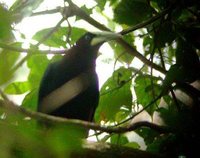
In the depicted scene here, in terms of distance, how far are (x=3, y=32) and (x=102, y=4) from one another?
44.7 inches

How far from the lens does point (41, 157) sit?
862 millimetres

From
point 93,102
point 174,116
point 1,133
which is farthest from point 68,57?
point 1,133

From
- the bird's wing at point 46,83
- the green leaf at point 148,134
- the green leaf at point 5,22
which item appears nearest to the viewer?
the green leaf at point 5,22

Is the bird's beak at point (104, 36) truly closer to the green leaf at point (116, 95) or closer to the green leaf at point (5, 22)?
the green leaf at point (116, 95)

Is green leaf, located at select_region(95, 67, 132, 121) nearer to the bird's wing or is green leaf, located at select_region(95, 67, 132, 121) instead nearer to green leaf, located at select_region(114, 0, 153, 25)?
green leaf, located at select_region(114, 0, 153, 25)

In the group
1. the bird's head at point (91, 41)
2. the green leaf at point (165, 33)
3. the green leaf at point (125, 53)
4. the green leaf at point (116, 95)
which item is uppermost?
the bird's head at point (91, 41)

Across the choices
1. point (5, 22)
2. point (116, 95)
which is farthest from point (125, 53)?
point (5, 22)

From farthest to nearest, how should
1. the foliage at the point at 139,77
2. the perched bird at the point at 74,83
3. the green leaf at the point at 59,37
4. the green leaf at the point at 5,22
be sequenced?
the perched bird at the point at 74,83 < the green leaf at the point at 59,37 < the foliage at the point at 139,77 < the green leaf at the point at 5,22

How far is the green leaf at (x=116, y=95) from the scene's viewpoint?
1814 mm

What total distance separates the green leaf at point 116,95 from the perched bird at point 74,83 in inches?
9.7

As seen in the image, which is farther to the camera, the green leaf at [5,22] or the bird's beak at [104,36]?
the bird's beak at [104,36]

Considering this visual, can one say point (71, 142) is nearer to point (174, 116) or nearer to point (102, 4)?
point (174, 116)

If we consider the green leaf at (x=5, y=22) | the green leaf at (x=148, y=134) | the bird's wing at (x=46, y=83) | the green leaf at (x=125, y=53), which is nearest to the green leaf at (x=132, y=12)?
the green leaf at (x=125, y=53)

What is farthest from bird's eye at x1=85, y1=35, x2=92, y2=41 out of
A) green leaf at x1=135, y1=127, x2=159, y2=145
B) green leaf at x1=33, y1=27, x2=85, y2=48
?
green leaf at x1=135, y1=127, x2=159, y2=145
